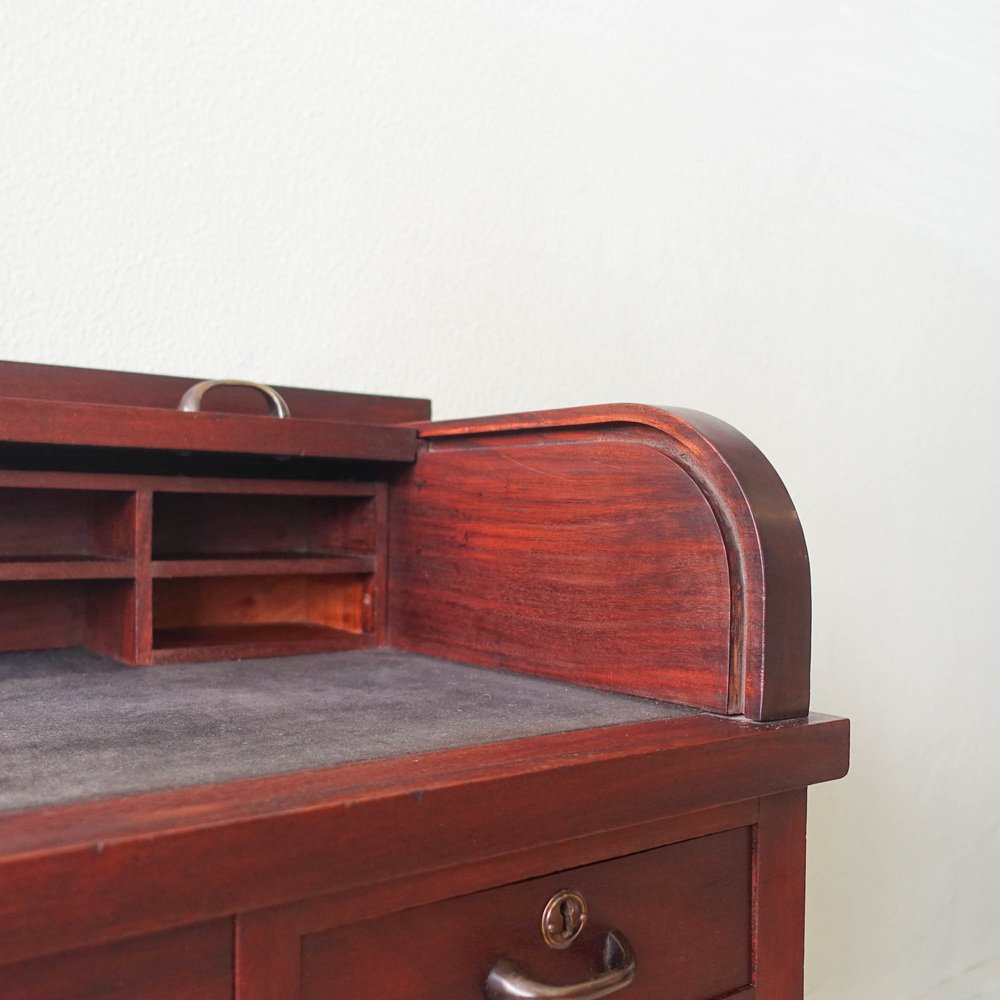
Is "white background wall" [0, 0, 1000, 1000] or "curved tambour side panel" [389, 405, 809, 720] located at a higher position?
"white background wall" [0, 0, 1000, 1000]

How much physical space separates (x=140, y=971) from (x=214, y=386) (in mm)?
673

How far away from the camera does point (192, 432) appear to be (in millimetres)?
Result: 910

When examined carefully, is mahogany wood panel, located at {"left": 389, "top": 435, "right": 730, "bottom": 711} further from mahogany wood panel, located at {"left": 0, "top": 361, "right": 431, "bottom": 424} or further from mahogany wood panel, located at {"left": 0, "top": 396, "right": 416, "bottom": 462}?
mahogany wood panel, located at {"left": 0, "top": 361, "right": 431, "bottom": 424}

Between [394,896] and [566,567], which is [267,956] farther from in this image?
[566,567]

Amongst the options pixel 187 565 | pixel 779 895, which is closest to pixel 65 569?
pixel 187 565

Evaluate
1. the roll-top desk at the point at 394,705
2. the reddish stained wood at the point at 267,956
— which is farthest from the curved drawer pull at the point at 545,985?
the reddish stained wood at the point at 267,956

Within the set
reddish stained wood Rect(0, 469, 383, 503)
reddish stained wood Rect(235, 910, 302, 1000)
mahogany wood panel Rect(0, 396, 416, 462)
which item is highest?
mahogany wood panel Rect(0, 396, 416, 462)

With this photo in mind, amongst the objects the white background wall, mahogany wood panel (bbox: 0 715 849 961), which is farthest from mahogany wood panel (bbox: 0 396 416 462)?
mahogany wood panel (bbox: 0 715 849 961)

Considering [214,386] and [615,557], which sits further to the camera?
[214,386]

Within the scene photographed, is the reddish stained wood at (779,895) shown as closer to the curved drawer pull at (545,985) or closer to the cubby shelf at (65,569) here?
the curved drawer pull at (545,985)

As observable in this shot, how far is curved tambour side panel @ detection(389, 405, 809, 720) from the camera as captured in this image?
72 cm

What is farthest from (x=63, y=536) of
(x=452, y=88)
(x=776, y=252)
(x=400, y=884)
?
(x=776, y=252)

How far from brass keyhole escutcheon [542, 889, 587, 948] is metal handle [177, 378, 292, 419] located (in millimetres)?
554

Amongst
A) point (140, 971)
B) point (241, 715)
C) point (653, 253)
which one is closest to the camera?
point (140, 971)
